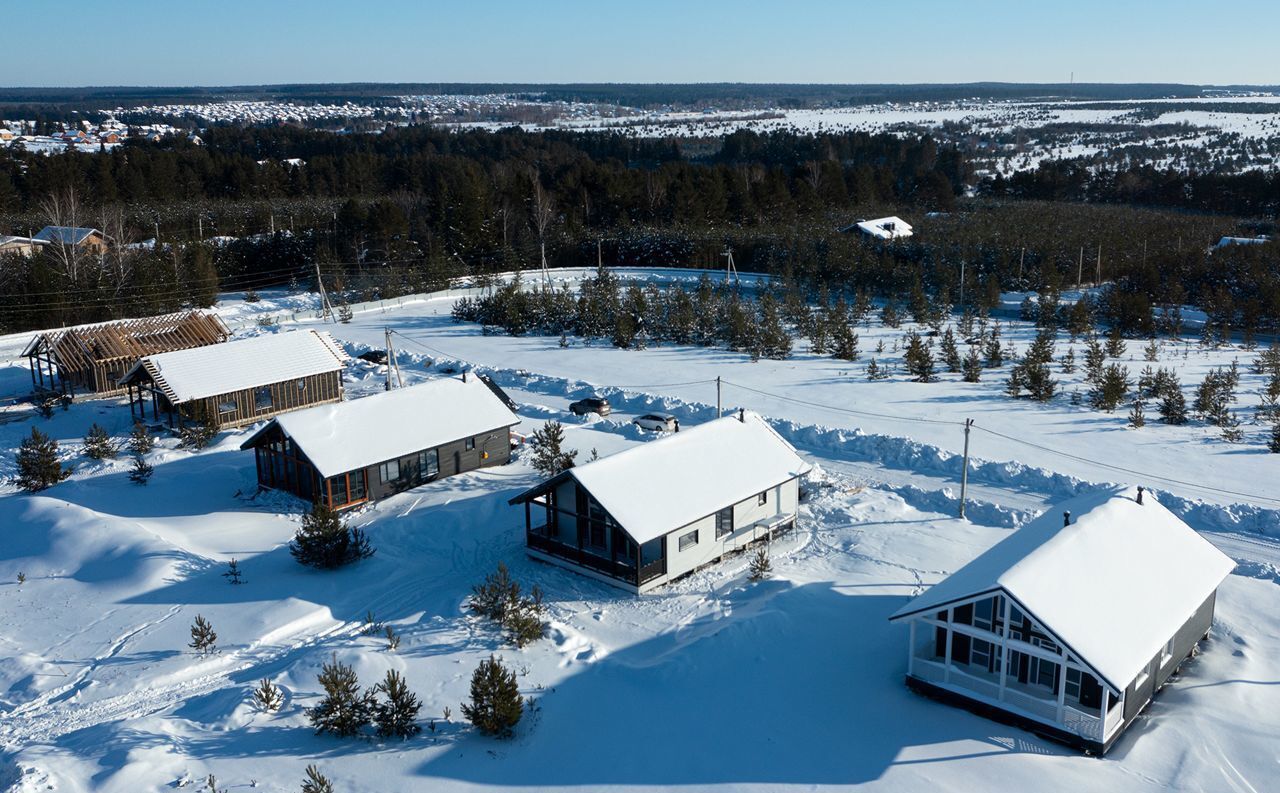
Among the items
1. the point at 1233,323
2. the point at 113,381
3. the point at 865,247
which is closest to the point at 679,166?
the point at 865,247

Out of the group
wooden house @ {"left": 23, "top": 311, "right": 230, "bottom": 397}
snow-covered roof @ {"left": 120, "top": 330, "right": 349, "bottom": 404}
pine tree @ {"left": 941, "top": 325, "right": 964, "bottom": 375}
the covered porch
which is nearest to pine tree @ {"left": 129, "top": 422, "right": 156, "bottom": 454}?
snow-covered roof @ {"left": 120, "top": 330, "right": 349, "bottom": 404}

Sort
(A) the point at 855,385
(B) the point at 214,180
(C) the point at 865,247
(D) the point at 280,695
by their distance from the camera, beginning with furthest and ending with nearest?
(B) the point at 214,180
(C) the point at 865,247
(A) the point at 855,385
(D) the point at 280,695

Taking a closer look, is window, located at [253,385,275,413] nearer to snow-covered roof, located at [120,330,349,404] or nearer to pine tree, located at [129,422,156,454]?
snow-covered roof, located at [120,330,349,404]

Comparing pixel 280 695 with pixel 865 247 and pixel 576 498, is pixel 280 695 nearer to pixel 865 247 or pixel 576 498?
pixel 576 498

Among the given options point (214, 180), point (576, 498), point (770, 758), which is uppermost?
point (214, 180)

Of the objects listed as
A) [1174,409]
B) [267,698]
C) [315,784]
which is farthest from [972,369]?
[315,784]

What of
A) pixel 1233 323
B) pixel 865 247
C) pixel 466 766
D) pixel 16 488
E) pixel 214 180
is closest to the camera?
pixel 466 766
